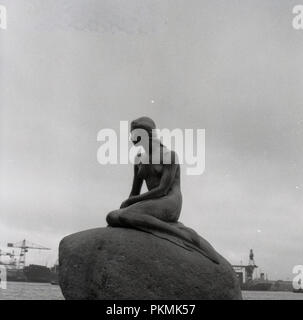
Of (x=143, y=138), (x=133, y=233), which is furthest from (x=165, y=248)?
(x=143, y=138)

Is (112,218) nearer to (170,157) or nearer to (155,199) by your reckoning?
(155,199)

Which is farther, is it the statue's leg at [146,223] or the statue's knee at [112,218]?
the statue's knee at [112,218]

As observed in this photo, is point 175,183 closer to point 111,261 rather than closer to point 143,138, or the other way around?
point 143,138

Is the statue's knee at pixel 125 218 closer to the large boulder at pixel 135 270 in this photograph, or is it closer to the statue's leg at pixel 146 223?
the statue's leg at pixel 146 223

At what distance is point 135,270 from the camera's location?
7367mm

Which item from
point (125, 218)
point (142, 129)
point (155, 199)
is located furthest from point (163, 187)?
point (142, 129)

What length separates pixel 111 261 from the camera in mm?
7418

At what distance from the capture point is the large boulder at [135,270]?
7.30 meters

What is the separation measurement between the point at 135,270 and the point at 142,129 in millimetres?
3140

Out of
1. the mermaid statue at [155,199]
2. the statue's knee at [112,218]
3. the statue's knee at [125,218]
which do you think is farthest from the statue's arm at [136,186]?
the statue's knee at [125,218]
